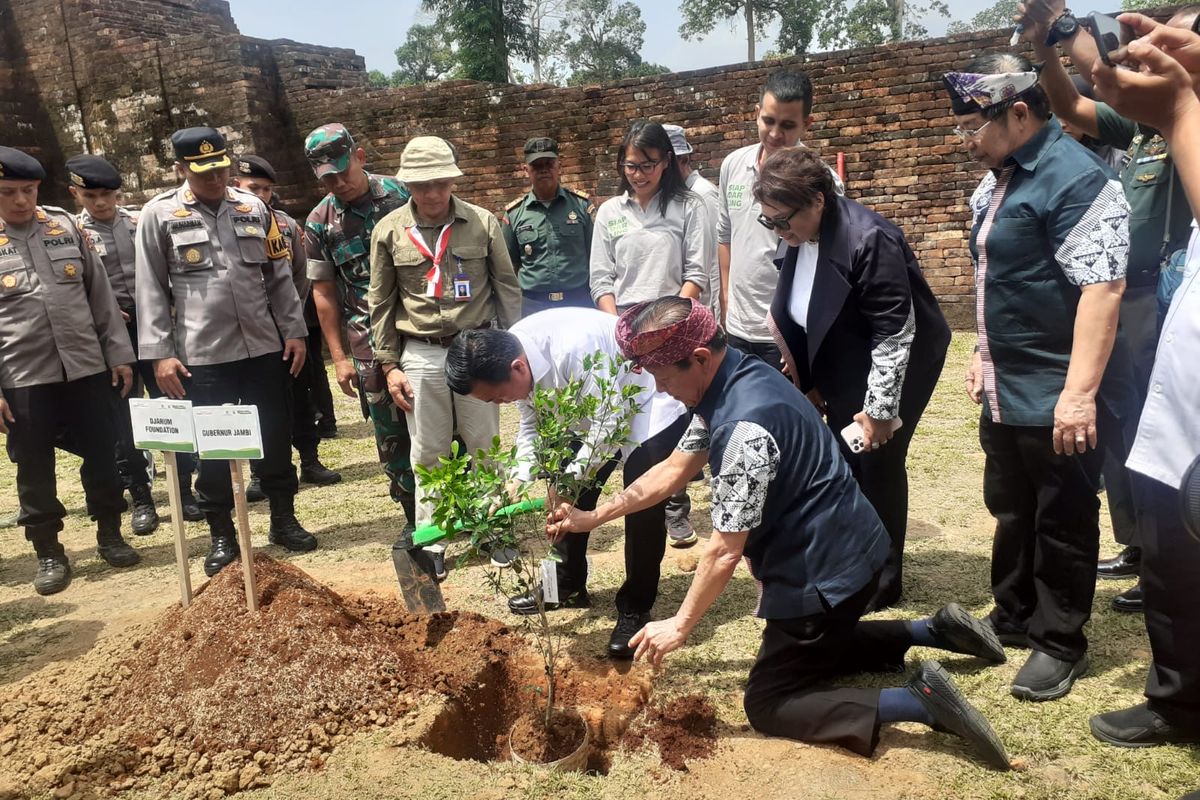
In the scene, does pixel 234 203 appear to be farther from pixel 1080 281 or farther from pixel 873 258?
pixel 1080 281

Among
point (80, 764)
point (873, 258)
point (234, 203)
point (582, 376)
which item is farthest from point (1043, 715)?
point (234, 203)

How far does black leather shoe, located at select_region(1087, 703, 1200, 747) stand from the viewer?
2355mm

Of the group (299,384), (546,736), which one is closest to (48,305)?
(299,384)

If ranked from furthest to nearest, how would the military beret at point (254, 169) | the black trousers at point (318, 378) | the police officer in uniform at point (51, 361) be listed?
the black trousers at point (318, 378) → the military beret at point (254, 169) → the police officer in uniform at point (51, 361)

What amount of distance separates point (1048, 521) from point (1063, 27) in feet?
4.76

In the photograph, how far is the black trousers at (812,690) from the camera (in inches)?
95.2

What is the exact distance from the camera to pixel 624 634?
3209 millimetres

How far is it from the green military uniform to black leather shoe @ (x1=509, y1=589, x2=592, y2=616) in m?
1.99

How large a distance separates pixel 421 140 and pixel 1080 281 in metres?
2.60

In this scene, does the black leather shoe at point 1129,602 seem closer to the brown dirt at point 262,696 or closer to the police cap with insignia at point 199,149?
the brown dirt at point 262,696

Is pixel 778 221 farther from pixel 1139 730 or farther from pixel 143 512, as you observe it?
pixel 143 512

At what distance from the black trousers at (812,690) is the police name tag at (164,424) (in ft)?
7.55

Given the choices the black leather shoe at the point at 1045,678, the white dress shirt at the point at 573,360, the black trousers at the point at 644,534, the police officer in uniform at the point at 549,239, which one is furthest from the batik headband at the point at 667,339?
the police officer in uniform at the point at 549,239

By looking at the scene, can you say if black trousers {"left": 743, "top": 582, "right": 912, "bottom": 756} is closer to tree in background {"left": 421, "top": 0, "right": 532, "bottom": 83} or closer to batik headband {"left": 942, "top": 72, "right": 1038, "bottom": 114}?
batik headband {"left": 942, "top": 72, "right": 1038, "bottom": 114}
